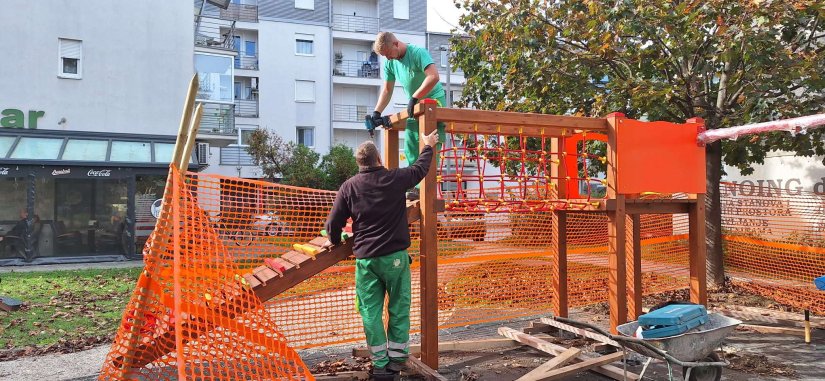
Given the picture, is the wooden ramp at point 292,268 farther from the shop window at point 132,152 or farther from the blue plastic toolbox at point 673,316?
the shop window at point 132,152

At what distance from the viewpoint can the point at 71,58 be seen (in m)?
18.2

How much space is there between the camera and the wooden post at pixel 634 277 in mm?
6031

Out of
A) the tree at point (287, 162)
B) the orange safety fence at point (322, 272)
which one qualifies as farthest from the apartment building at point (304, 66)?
the orange safety fence at point (322, 272)

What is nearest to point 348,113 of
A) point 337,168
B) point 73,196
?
point 337,168

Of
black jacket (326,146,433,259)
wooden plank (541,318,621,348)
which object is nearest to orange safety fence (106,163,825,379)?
black jacket (326,146,433,259)

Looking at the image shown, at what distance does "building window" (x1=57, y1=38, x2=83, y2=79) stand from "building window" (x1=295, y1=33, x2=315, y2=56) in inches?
721

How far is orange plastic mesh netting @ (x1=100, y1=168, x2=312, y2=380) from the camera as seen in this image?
376 centimetres

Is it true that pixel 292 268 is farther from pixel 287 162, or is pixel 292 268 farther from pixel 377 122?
pixel 287 162

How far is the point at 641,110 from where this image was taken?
28.2ft

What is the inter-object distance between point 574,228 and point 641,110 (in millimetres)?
1928

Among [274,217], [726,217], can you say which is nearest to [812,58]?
[726,217]

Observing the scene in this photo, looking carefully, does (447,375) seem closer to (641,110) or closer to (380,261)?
(380,261)

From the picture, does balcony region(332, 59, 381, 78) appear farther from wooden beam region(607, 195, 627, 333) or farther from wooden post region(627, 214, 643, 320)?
wooden beam region(607, 195, 627, 333)

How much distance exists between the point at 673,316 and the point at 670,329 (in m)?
0.09
